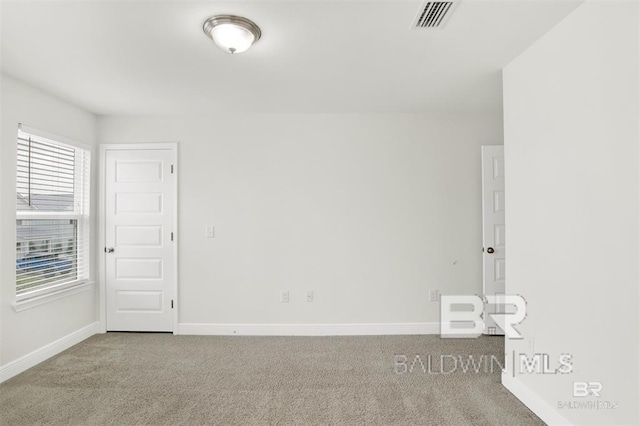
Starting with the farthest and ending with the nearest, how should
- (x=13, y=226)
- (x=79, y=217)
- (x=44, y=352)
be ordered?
(x=79, y=217)
(x=44, y=352)
(x=13, y=226)

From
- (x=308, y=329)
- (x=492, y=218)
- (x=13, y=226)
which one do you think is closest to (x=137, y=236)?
(x=13, y=226)

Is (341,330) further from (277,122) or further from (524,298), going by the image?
(277,122)

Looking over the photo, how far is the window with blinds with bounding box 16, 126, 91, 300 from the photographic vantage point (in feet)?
9.71

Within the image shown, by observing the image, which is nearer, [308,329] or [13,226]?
[13,226]

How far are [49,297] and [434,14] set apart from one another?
3922 millimetres

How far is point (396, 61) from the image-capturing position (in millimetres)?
2520

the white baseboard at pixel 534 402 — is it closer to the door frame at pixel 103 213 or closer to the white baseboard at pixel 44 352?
the door frame at pixel 103 213

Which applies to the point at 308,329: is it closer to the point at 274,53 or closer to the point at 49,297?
the point at 49,297

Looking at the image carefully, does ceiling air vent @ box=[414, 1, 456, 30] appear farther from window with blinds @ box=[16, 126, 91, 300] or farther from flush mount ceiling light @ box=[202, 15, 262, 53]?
window with blinds @ box=[16, 126, 91, 300]

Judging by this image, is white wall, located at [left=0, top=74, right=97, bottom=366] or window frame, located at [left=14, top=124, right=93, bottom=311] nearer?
white wall, located at [left=0, top=74, right=97, bottom=366]

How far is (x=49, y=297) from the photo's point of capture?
320 centimetres

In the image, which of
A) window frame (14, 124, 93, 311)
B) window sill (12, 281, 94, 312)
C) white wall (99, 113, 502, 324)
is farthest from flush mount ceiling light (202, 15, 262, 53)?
window sill (12, 281, 94, 312)

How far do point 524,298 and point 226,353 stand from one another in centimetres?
264

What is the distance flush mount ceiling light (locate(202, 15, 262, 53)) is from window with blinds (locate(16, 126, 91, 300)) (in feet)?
6.92
